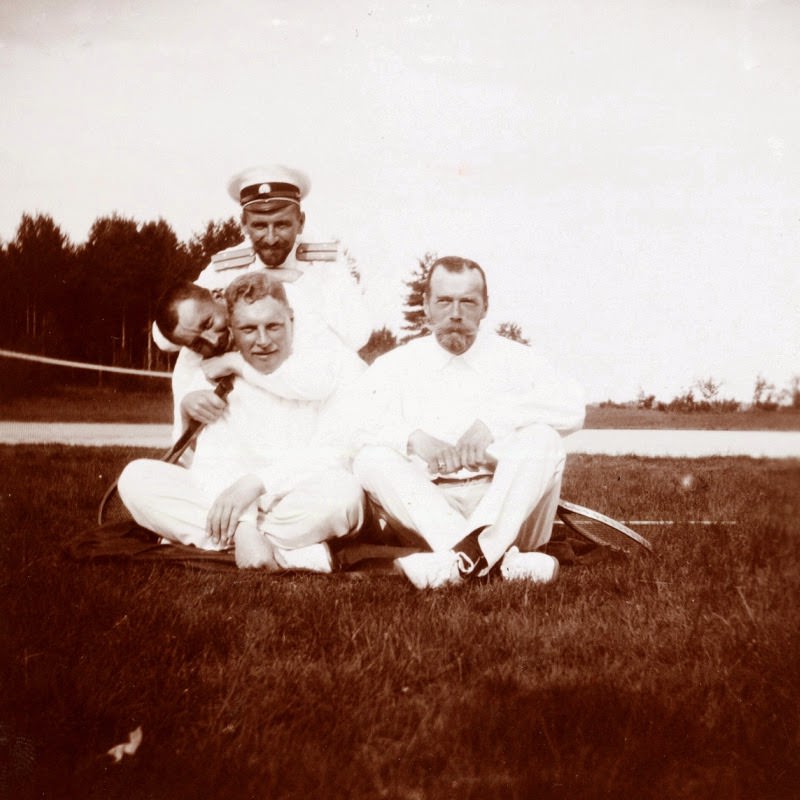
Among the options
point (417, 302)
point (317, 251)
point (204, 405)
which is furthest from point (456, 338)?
point (204, 405)

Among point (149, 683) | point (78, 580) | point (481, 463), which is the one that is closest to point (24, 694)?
point (149, 683)

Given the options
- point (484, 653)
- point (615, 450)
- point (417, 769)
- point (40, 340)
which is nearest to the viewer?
point (417, 769)

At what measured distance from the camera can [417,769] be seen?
6.77 feet

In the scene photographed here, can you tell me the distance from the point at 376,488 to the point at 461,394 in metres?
0.53

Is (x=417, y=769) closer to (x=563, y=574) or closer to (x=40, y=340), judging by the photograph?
(x=563, y=574)

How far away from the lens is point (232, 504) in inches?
143

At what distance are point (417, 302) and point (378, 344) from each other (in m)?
0.29

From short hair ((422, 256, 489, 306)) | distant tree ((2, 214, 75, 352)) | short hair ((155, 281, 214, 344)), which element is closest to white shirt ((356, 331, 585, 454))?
short hair ((422, 256, 489, 306))

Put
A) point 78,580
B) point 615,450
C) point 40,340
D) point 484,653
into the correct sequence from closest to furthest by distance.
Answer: point 484,653 → point 78,580 → point 40,340 → point 615,450

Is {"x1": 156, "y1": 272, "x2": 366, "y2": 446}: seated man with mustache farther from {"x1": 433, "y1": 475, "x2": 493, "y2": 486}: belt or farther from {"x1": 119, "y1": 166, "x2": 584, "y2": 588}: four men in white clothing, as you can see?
{"x1": 433, "y1": 475, "x2": 493, "y2": 486}: belt

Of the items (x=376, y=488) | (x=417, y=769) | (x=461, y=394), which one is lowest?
(x=417, y=769)

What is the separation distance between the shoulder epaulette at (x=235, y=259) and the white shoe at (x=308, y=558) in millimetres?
1132

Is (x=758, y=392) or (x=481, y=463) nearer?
(x=758, y=392)

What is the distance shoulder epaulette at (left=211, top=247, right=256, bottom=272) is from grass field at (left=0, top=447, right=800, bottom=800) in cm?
119
